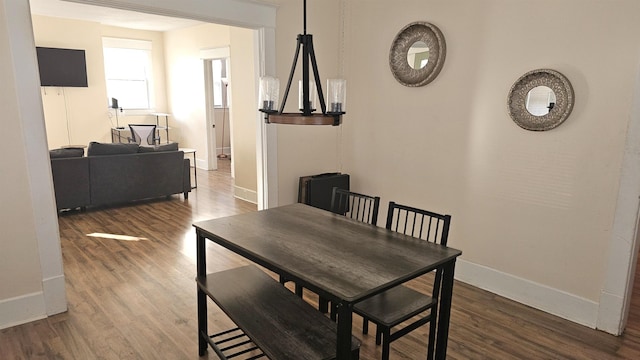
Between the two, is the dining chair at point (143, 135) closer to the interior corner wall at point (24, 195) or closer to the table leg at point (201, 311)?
the interior corner wall at point (24, 195)

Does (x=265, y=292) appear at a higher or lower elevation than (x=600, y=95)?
lower

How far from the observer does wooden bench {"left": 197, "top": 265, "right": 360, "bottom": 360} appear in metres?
1.79

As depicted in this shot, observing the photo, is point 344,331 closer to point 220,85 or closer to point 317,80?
point 317,80

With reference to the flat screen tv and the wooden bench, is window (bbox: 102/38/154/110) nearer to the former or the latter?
the flat screen tv

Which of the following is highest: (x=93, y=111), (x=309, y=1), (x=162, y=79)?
(x=309, y=1)

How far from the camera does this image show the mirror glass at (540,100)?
2846 mm

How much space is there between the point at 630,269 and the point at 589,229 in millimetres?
336

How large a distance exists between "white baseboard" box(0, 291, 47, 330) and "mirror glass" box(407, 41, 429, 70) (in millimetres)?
3484

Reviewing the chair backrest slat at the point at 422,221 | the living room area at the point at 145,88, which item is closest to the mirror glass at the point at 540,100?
the chair backrest slat at the point at 422,221

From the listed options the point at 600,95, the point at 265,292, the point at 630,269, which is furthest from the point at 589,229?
the point at 265,292

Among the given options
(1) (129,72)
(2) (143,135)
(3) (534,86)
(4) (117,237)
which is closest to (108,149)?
(4) (117,237)

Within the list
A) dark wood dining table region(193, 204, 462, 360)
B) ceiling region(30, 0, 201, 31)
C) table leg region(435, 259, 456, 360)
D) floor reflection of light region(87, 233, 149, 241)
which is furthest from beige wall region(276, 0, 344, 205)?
ceiling region(30, 0, 201, 31)

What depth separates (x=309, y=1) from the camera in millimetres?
4035

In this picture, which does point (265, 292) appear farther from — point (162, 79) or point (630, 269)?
point (162, 79)
